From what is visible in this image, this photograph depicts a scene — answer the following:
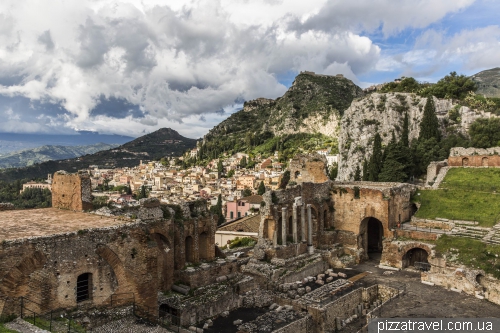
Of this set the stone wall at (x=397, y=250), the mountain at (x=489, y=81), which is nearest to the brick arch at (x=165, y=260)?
the stone wall at (x=397, y=250)

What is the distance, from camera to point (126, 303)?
1466 cm

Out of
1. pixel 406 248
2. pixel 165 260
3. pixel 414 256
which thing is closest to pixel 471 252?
pixel 406 248

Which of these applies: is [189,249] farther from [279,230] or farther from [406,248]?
[406,248]

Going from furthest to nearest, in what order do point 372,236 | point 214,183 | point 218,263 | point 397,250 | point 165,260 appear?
point 214,183, point 372,236, point 397,250, point 218,263, point 165,260

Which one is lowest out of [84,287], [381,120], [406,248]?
[406,248]

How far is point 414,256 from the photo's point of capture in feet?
93.5

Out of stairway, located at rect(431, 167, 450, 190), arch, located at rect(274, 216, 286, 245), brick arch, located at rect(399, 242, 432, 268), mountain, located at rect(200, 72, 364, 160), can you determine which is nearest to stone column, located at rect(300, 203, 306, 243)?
arch, located at rect(274, 216, 286, 245)

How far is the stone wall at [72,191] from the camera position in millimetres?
19406

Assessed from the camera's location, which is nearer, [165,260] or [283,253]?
[165,260]

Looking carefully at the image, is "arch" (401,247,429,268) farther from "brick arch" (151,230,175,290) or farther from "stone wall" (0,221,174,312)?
"stone wall" (0,221,174,312)

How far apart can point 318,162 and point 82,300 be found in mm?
24238

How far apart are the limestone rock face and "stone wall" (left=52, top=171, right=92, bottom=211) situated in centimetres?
4468

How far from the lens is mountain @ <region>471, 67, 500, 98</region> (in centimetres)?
13802

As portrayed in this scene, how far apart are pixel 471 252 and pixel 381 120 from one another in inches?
1500
